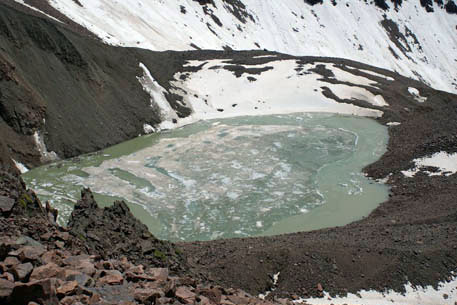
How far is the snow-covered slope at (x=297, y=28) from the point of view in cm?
5281

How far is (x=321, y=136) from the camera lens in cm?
2878

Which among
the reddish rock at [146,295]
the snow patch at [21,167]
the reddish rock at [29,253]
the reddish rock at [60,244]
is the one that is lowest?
the snow patch at [21,167]

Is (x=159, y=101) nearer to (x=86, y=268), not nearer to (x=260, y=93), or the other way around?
(x=260, y=93)

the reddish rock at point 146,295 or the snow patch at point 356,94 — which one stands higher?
the reddish rock at point 146,295

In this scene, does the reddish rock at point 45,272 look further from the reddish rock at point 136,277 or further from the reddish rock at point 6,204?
the reddish rock at point 6,204

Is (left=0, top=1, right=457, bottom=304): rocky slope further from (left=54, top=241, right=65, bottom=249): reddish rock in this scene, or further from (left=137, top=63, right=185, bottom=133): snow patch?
(left=137, top=63, right=185, bottom=133): snow patch

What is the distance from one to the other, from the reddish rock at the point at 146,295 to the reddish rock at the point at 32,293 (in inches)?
48.6

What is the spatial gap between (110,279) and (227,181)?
14010 millimetres

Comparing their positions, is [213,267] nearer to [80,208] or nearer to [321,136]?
[80,208]

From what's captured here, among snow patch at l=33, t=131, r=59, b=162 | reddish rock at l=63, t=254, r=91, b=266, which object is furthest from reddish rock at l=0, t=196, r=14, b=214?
snow patch at l=33, t=131, r=59, b=162

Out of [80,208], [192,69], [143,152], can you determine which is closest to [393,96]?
[192,69]

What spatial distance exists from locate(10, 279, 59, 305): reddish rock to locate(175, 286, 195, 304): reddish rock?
1862 mm

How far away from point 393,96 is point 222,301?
36472 mm

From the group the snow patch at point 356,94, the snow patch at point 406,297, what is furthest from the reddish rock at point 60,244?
the snow patch at point 356,94
